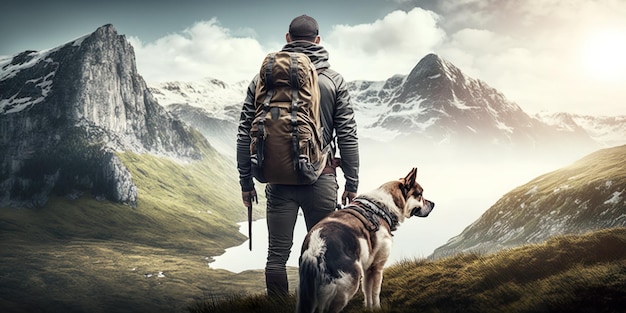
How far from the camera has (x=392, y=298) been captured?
820 centimetres

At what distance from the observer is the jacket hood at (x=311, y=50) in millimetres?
8031

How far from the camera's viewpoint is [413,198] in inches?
302

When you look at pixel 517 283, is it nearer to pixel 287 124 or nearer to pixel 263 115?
pixel 287 124

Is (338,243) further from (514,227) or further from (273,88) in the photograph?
(514,227)

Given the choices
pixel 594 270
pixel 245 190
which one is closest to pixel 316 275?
pixel 245 190

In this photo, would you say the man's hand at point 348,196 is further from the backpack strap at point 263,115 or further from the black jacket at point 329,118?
the backpack strap at point 263,115

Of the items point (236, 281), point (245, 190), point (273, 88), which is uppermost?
point (273, 88)

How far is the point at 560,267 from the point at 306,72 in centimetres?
494

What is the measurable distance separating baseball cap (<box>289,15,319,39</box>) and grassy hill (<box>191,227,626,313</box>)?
431 centimetres

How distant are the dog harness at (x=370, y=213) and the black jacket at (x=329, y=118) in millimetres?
771

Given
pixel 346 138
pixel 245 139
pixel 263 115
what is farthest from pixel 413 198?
pixel 245 139

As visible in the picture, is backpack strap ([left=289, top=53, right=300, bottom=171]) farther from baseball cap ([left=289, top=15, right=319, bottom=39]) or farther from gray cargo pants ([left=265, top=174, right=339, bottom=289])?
baseball cap ([left=289, top=15, right=319, bottom=39])

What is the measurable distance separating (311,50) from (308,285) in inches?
152

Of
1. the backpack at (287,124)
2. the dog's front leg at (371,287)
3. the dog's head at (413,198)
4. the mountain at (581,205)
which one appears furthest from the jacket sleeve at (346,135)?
the mountain at (581,205)
